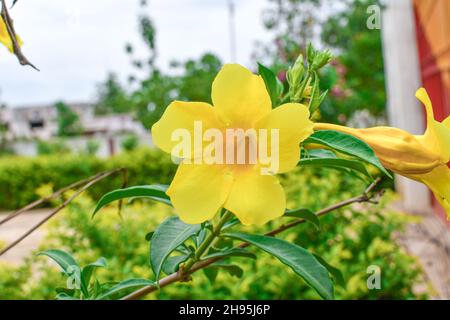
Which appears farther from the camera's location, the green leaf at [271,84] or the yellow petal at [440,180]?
the green leaf at [271,84]

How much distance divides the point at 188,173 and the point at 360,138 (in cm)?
14

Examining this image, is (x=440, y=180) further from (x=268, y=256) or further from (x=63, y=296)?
(x=268, y=256)

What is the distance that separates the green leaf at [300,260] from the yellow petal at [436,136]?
0.37 feet

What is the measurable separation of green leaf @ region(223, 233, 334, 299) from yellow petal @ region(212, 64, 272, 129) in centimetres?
12

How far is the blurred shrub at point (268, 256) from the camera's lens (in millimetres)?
1690

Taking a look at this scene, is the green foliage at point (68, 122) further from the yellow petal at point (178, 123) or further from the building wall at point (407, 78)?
the yellow petal at point (178, 123)

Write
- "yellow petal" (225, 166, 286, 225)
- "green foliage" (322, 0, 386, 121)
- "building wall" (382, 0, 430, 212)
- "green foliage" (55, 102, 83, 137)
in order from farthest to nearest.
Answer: "green foliage" (55, 102, 83, 137)
"green foliage" (322, 0, 386, 121)
"building wall" (382, 0, 430, 212)
"yellow petal" (225, 166, 286, 225)

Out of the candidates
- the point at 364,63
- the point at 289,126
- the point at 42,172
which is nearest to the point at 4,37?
the point at 289,126

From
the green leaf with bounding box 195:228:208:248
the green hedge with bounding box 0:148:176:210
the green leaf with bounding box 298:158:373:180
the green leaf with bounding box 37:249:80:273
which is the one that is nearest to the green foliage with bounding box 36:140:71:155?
the green hedge with bounding box 0:148:176:210

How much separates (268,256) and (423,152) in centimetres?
154

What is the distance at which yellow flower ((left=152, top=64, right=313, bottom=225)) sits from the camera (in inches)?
13.4

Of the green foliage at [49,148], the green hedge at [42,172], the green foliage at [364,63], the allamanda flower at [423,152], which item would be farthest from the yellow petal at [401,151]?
the green foliage at [49,148]

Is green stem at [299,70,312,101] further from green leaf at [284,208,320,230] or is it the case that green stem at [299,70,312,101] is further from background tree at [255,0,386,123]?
background tree at [255,0,386,123]

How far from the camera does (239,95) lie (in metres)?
0.35
